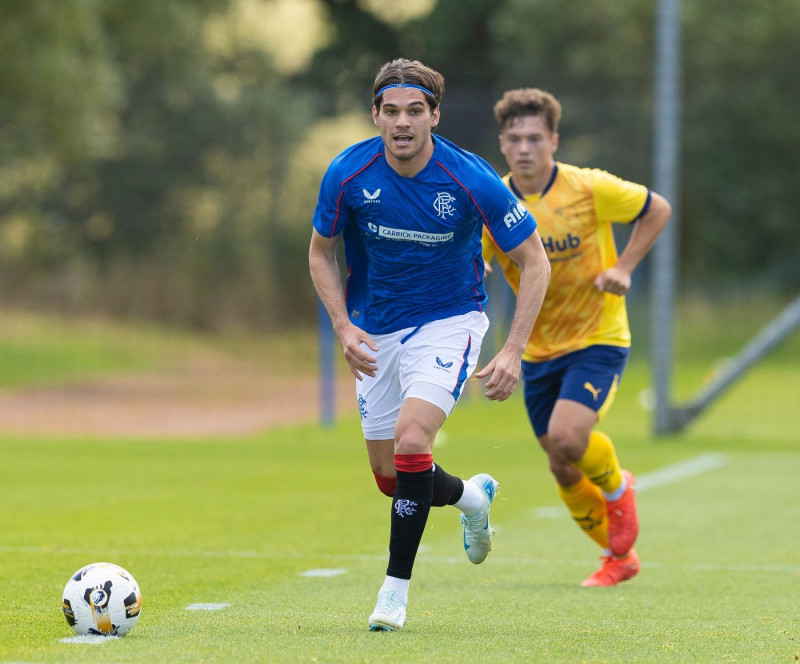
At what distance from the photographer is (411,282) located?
5656 millimetres

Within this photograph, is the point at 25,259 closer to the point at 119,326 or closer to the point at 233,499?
the point at 119,326

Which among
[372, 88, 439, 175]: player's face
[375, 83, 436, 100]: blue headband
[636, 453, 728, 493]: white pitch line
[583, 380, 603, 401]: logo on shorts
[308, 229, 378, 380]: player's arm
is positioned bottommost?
[636, 453, 728, 493]: white pitch line

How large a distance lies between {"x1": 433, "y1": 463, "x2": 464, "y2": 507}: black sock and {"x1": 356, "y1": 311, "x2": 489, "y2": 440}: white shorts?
0.29 metres

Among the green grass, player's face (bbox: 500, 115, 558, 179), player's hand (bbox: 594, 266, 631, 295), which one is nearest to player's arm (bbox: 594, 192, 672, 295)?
player's hand (bbox: 594, 266, 631, 295)

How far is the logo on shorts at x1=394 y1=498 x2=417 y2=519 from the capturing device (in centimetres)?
534

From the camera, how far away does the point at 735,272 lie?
1473 inches

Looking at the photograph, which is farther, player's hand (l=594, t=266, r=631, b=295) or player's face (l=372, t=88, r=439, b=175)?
player's hand (l=594, t=266, r=631, b=295)

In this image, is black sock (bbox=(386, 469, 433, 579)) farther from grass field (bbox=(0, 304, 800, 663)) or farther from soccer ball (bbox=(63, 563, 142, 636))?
soccer ball (bbox=(63, 563, 142, 636))

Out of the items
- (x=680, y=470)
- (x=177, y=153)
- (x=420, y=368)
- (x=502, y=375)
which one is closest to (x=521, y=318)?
(x=502, y=375)

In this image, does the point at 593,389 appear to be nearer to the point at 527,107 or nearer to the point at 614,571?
the point at 614,571

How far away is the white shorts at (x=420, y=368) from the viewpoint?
17.9 feet

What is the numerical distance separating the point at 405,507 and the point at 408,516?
0.13 feet

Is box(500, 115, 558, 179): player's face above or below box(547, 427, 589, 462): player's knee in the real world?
above

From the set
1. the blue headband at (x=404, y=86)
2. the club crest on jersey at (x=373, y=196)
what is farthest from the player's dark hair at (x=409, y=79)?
the club crest on jersey at (x=373, y=196)
